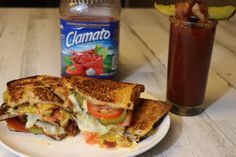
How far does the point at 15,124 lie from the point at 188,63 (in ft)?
1.27

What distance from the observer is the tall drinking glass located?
860 millimetres

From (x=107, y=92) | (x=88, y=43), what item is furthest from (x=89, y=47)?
(x=107, y=92)

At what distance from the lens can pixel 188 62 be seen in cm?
89

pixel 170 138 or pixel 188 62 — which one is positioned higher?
pixel 188 62

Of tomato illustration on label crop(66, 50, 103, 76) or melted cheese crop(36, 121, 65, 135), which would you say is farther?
tomato illustration on label crop(66, 50, 103, 76)

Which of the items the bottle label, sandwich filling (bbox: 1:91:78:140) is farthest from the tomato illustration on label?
sandwich filling (bbox: 1:91:78:140)

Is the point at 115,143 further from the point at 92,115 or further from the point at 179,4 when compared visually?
the point at 179,4

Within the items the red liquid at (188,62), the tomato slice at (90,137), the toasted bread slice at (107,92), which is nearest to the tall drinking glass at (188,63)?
the red liquid at (188,62)

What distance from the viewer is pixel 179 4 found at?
0.85 meters

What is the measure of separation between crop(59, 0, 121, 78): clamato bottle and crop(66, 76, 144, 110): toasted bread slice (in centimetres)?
15

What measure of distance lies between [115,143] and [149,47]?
717 mm

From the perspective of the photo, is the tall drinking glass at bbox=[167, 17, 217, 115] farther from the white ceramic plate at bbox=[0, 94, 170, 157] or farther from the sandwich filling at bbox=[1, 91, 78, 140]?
the sandwich filling at bbox=[1, 91, 78, 140]

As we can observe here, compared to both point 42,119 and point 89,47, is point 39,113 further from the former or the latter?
point 89,47

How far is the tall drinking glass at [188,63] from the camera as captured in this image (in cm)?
86
